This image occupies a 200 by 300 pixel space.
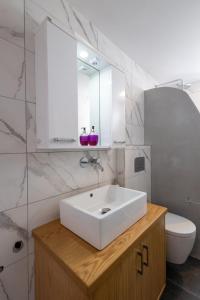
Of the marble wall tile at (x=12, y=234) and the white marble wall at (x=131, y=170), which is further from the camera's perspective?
the white marble wall at (x=131, y=170)

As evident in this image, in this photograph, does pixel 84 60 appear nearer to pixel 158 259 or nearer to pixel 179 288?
pixel 158 259

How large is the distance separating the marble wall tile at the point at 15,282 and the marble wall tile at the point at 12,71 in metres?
1.02

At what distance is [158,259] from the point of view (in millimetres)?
1240

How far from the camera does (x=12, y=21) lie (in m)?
0.94

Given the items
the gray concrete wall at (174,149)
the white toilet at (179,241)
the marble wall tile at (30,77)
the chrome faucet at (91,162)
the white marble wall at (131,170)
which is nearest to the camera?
the marble wall tile at (30,77)

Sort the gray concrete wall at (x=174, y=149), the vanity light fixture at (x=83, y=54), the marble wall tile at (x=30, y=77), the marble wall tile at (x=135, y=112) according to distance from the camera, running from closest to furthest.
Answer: the marble wall tile at (x=30, y=77)
the vanity light fixture at (x=83, y=54)
the gray concrete wall at (x=174, y=149)
the marble wall tile at (x=135, y=112)

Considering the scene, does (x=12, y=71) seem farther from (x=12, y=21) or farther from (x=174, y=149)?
(x=174, y=149)

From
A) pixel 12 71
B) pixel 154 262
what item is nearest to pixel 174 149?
pixel 154 262

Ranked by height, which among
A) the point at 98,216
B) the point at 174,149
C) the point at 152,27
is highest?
the point at 152,27

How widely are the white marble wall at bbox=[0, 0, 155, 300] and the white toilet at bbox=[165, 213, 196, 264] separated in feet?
3.64

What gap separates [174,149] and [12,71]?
1.86 metres

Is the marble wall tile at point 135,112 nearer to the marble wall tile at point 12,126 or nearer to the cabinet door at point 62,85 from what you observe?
the cabinet door at point 62,85

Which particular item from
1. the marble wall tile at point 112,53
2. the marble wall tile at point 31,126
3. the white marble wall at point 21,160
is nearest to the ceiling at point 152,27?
the marble wall tile at point 112,53

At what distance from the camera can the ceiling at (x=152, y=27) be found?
129cm
